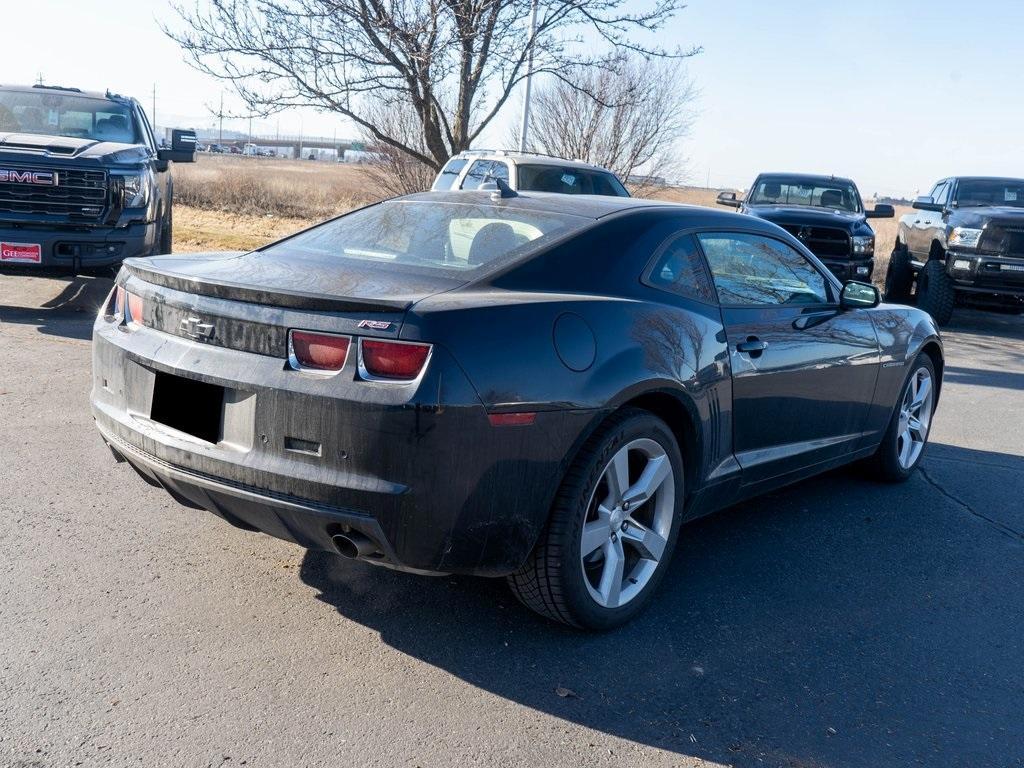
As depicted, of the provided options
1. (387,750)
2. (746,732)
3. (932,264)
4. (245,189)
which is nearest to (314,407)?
(387,750)

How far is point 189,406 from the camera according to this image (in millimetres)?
3330

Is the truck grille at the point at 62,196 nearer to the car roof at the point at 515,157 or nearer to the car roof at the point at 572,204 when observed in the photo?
the car roof at the point at 515,157

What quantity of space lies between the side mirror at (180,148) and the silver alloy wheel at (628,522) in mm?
7934

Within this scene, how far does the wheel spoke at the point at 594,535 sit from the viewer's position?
137 inches

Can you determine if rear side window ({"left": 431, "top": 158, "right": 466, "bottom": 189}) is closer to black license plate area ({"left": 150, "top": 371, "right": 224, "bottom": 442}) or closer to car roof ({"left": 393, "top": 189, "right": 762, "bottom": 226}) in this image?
car roof ({"left": 393, "top": 189, "right": 762, "bottom": 226})

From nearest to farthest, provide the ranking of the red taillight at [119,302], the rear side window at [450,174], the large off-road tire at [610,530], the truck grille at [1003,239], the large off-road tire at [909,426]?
the large off-road tire at [610,530], the red taillight at [119,302], the large off-road tire at [909,426], the rear side window at [450,174], the truck grille at [1003,239]

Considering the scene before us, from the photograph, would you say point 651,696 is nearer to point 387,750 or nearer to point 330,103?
point 387,750

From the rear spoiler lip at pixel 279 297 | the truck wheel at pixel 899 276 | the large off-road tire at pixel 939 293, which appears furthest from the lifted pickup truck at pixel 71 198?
the truck wheel at pixel 899 276

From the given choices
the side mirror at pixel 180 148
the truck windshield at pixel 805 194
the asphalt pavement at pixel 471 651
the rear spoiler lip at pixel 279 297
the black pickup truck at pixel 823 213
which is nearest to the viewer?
the asphalt pavement at pixel 471 651

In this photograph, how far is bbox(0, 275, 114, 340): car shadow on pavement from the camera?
8.46 metres

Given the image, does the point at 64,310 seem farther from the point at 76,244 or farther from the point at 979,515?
the point at 979,515

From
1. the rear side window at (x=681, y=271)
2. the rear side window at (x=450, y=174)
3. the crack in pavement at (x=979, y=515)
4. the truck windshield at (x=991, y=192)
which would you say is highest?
the truck windshield at (x=991, y=192)

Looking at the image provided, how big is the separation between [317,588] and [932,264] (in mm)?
11674

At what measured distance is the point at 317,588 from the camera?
3781 millimetres
